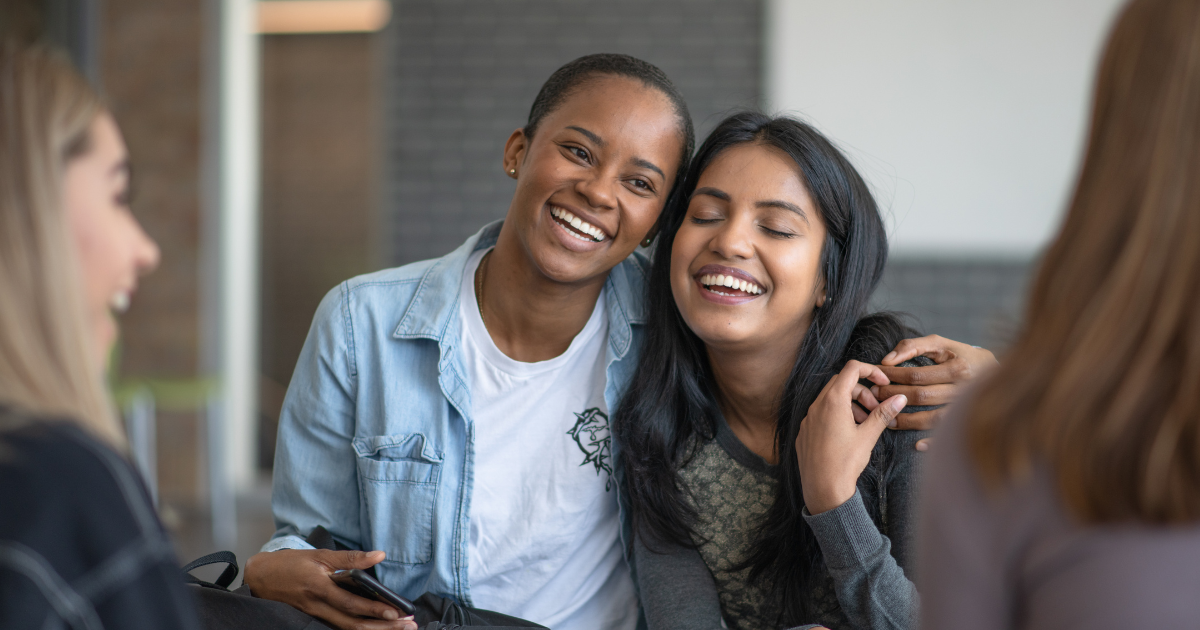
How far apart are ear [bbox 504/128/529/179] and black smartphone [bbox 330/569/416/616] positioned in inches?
33.3

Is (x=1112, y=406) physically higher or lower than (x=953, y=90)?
lower

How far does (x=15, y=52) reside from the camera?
79 centimetres

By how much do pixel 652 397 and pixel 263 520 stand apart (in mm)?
3201

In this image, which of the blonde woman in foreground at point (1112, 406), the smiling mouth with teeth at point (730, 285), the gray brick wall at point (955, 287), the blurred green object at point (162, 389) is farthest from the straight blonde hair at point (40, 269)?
the gray brick wall at point (955, 287)

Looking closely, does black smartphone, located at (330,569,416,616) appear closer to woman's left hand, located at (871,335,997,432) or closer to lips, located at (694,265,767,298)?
lips, located at (694,265,767,298)

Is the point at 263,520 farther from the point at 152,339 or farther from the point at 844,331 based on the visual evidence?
the point at 844,331

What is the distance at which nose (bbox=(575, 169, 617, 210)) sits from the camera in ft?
5.14

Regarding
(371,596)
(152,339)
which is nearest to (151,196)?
(152,339)

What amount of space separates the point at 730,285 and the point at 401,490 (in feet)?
2.30

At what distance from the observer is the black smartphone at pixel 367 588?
133 cm

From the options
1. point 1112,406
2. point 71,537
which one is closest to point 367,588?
point 71,537

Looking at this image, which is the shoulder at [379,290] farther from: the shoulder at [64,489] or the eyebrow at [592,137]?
the shoulder at [64,489]

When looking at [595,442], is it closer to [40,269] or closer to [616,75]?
[616,75]

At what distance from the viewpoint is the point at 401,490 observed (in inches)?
62.1
